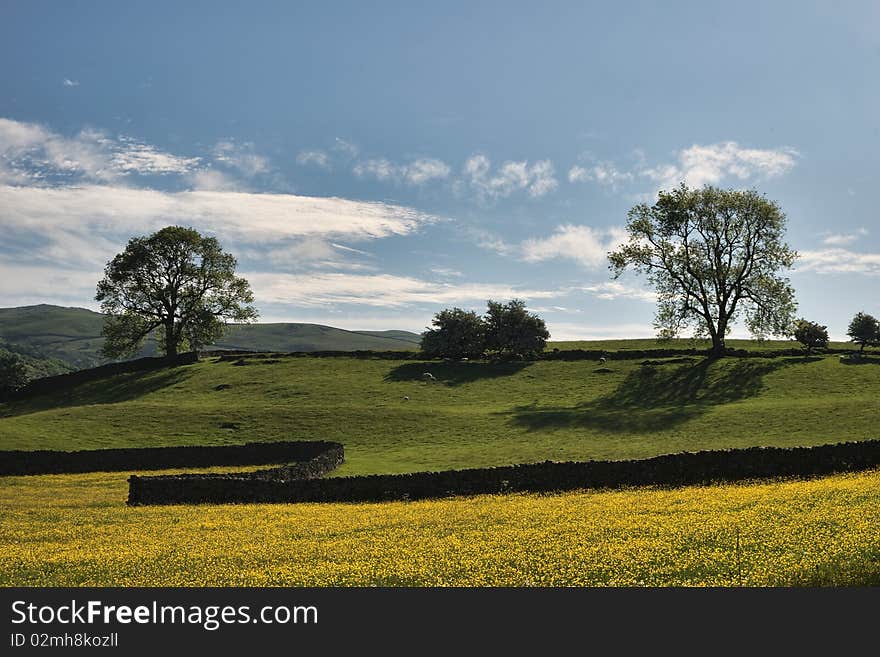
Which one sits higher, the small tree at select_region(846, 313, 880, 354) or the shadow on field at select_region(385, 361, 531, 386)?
the small tree at select_region(846, 313, 880, 354)

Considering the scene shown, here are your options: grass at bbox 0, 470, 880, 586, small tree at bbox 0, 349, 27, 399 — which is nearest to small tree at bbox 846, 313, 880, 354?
grass at bbox 0, 470, 880, 586

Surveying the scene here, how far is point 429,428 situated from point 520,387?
1927 cm

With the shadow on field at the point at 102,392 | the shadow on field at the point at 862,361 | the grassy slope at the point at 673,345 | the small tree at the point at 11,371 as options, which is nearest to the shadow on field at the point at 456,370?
the grassy slope at the point at 673,345

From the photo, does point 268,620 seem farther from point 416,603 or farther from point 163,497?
point 163,497

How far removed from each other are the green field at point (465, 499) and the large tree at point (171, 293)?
Answer: 7.41 m

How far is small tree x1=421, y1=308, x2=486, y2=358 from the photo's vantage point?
83.8m

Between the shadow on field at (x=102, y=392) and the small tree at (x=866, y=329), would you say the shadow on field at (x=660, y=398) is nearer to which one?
the small tree at (x=866, y=329)

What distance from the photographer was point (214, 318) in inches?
3492

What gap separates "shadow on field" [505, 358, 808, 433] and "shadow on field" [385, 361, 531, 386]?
1407 cm

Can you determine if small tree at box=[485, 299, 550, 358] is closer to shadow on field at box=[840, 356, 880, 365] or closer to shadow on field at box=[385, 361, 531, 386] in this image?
shadow on field at box=[385, 361, 531, 386]

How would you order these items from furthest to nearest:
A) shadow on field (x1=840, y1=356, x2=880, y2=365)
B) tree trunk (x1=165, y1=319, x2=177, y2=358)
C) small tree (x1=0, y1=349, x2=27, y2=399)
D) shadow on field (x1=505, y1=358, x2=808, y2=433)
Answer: small tree (x1=0, y1=349, x2=27, y2=399) < tree trunk (x1=165, y1=319, x2=177, y2=358) < shadow on field (x1=840, y1=356, x2=880, y2=365) < shadow on field (x1=505, y1=358, x2=808, y2=433)

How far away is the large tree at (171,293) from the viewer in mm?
86875

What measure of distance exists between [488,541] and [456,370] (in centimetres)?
5741

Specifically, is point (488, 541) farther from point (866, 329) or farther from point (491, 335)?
point (866, 329)
